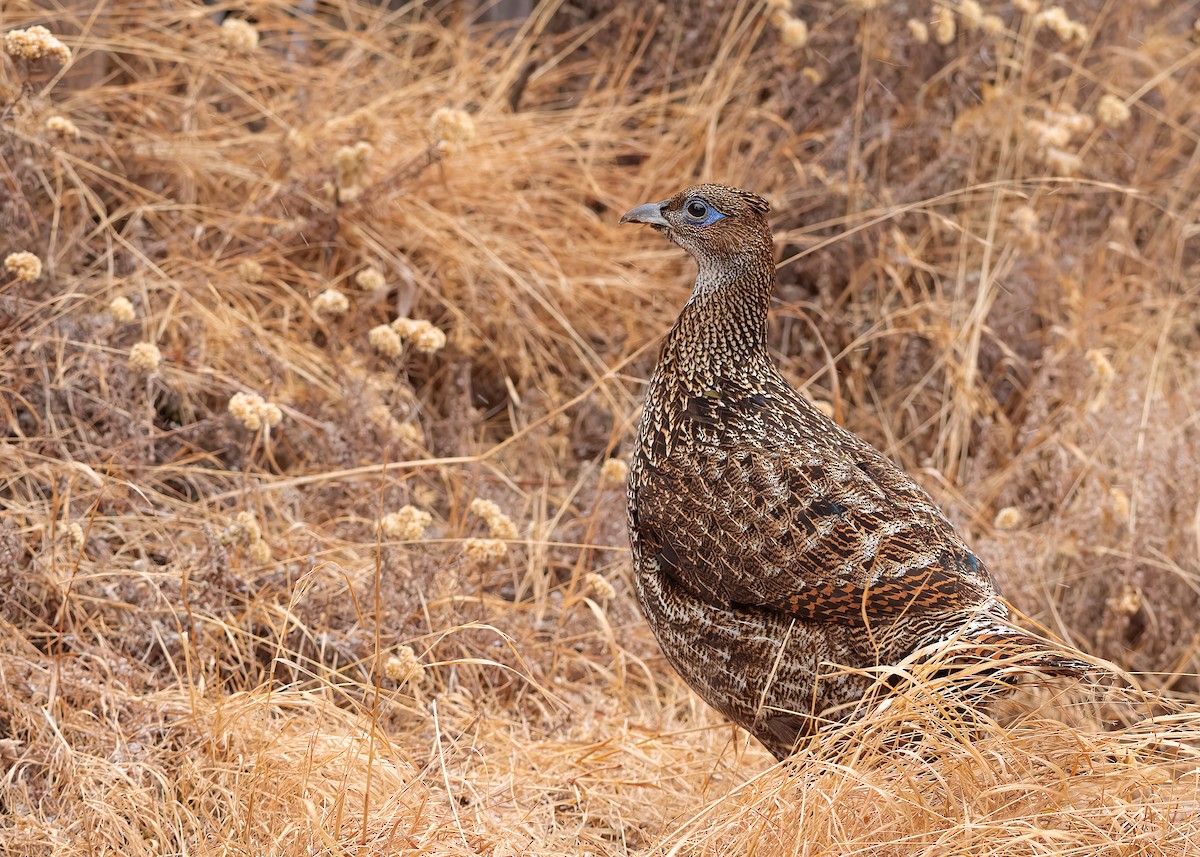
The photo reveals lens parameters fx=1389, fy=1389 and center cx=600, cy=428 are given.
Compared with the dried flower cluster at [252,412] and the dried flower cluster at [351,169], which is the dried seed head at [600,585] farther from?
the dried flower cluster at [351,169]

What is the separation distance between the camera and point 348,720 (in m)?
3.17

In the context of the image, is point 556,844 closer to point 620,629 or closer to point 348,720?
point 348,720

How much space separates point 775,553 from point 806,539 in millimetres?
69

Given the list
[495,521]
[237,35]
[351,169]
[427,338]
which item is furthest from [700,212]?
[237,35]

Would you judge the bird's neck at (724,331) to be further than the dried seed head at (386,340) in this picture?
No

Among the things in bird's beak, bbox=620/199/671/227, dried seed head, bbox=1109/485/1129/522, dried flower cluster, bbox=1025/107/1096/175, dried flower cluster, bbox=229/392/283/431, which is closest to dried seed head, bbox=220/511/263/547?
dried flower cluster, bbox=229/392/283/431

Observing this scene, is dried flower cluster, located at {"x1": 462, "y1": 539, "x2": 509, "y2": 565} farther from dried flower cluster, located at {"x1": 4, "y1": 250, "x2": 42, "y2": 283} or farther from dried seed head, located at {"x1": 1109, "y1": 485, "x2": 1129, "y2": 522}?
dried seed head, located at {"x1": 1109, "y1": 485, "x2": 1129, "y2": 522}

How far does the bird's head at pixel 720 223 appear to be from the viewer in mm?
3326

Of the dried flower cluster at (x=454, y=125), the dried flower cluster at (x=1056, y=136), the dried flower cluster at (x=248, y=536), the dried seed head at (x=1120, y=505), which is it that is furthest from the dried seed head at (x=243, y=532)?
the dried flower cluster at (x=1056, y=136)

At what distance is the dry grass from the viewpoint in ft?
9.44

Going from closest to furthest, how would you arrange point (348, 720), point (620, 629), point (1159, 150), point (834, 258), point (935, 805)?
point (935, 805) < point (348, 720) < point (620, 629) < point (834, 258) < point (1159, 150)

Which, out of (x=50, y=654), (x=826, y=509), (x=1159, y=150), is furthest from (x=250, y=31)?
(x=1159, y=150)

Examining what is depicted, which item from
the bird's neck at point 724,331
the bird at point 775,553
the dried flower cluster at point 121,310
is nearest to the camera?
the bird at point 775,553

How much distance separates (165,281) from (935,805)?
2844 millimetres
